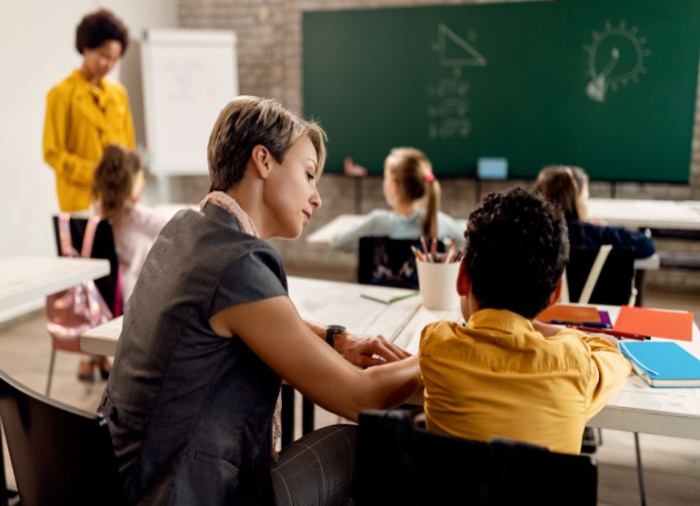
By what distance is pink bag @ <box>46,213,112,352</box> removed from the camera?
249cm

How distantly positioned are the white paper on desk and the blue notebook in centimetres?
42

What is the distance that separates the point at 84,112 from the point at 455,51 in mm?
2614

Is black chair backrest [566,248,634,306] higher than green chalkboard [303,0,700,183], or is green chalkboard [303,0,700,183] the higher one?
green chalkboard [303,0,700,183]

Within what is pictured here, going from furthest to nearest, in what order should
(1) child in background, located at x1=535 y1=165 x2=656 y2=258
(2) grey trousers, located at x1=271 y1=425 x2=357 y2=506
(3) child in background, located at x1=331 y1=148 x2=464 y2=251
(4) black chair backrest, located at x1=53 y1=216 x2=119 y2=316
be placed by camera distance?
(3) child in background, located at x1=331 y1=148 x2=464 y2=251, (4) black chair backrest, located at x1=53 y1=216 x2=119 y2=316, (1) child in background, located at x1=535 y1=165 x2=656 y2=258, (2) grey trousers, located at x1=271 y1=425 x2=357 y2=506

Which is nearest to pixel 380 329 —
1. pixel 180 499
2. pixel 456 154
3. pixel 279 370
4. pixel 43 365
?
pixel 279 370

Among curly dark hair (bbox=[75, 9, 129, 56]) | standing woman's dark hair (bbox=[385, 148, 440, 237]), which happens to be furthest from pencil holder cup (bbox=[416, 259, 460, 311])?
curly dark hair (bbox=[75, 9, 129, 56])

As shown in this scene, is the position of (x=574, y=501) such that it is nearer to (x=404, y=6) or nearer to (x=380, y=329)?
(x=380, y=329)

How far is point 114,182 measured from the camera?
2641 millimetres

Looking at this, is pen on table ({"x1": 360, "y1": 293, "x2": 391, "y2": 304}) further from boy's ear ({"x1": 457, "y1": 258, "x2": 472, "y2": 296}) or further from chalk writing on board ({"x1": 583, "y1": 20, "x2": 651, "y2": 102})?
chalk writing on board ({"x1": 583, "y1": 20, "x2": 651, "y2": 102})

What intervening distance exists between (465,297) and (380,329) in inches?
14.2

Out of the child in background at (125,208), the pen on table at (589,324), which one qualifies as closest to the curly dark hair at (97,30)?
the child in background at (125,208)

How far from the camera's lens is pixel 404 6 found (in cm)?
471

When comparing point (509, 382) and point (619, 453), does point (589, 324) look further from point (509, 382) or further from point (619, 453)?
point (619, 453)

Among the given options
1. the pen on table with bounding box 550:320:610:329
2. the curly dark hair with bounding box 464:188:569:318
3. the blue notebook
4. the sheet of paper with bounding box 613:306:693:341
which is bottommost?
the sheet of paper with bounding box 613:306:693:341
